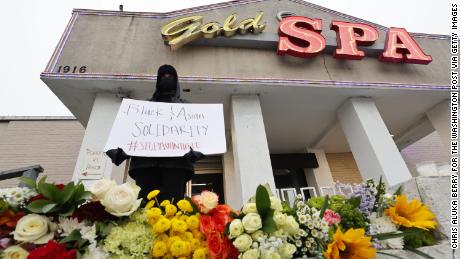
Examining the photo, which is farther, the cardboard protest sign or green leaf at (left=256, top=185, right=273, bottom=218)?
the cardboard protest sign

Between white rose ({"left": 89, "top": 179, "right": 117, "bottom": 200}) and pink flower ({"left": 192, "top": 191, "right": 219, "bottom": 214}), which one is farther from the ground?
white rose ({"left": 89, "top": 179, "right": 117, "bottom": 200})

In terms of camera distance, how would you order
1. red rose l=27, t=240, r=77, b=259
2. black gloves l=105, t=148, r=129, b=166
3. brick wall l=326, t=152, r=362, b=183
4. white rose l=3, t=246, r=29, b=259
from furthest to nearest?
brick wall l=326, t=152, r=362, b=183
black gloves l=105, t=148, r=129, b=166
white rose l=3, t=246, r=29, b=259
red rose l=27, t=240, r=77, b=259

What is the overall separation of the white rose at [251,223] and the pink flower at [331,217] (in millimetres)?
534

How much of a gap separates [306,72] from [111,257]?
5.57 metres

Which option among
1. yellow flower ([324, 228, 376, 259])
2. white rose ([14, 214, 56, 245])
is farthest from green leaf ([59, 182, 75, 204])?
yellow flower ([324, 228, 376, 259])

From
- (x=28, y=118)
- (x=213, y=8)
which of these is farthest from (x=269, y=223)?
(x=28, y=118)

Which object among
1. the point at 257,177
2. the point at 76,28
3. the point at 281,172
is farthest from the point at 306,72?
the point at 76,28

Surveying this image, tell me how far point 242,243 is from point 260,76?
466 centimetres

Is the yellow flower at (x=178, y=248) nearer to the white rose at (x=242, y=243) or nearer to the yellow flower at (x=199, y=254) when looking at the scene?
the yellow flower at (x=199, y=254)

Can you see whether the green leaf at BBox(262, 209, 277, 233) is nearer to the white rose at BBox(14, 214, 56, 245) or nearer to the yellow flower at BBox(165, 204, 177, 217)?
the yellow flower at BBox(165, 204, 177, 217)

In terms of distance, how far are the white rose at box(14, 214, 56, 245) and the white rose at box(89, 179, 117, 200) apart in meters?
0.22

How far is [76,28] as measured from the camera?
18.3ft

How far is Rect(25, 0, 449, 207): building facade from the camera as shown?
→ 4.84m

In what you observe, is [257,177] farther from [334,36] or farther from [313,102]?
[334,36]
